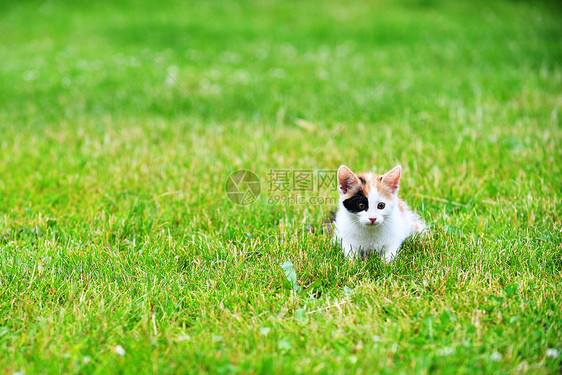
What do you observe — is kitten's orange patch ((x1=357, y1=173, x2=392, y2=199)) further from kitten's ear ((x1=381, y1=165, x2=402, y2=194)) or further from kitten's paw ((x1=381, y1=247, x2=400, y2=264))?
kitten's paw ((x1=381, y1=247, x2=400, y2=264))

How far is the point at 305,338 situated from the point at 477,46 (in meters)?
9.85

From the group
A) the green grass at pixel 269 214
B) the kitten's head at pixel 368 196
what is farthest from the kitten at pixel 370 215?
the green grass at pixel 269 214

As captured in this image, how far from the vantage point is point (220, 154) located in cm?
576

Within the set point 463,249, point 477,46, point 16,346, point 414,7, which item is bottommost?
point 16,346

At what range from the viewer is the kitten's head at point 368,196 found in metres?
3.21

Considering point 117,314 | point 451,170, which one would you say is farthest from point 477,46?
point 117,314

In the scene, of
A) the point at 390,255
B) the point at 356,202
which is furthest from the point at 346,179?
the point at 390,255

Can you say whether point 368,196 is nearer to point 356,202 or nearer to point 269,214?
point 356,202

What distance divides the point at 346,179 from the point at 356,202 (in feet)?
→ 0.65

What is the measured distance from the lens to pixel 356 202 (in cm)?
325

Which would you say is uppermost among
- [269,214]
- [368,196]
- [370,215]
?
[368,196]

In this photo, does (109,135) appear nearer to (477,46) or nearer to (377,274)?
(377,274)

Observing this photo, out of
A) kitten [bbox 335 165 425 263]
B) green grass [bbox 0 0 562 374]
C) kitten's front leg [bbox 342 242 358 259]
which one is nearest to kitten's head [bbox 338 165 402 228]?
kitten [bbox 335 165 425 263]

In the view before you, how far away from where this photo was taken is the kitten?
3.23m
